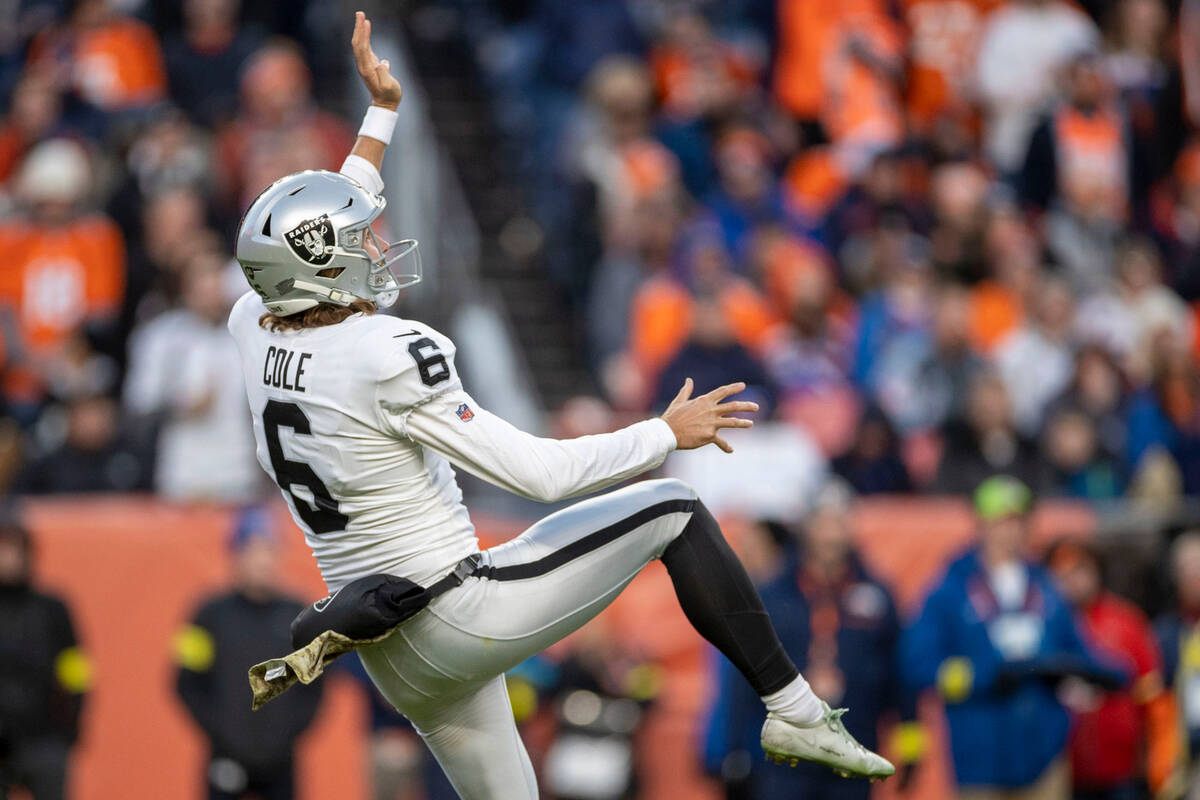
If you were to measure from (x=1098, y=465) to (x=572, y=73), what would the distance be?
15.0 feet

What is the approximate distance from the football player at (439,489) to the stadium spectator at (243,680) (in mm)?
3587

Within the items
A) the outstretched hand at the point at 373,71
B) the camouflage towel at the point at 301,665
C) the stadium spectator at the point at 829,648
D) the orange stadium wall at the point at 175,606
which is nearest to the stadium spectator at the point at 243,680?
the orange stadium wall at the point at 175,606

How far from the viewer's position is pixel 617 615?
9773 millimetres

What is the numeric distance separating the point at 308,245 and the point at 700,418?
1.10m

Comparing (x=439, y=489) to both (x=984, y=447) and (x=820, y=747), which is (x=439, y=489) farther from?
(x=984, y=447)

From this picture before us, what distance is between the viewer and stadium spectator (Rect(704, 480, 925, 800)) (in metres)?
8.51

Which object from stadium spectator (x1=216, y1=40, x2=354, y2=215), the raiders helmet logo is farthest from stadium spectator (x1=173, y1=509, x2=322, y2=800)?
the raiders helmet logo

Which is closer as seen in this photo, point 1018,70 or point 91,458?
point 91,458

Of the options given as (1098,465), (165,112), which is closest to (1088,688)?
(1098,465)

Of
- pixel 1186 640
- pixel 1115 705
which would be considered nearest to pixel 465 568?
pixel 1115 705

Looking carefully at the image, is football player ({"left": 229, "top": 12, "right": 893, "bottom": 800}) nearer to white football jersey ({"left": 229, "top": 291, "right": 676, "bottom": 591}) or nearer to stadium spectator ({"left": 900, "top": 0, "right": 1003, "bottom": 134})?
white football jersey ({"left": 229, "top": 291, "right": 676, "bottom": 591})

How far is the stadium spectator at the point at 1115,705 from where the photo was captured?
29.4 ft

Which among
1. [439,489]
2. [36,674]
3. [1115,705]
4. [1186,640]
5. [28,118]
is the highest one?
[439,489]

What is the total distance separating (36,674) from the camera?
28.9 ft
